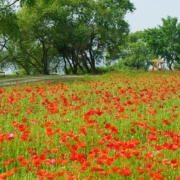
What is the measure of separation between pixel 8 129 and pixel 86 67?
40176 millimetres

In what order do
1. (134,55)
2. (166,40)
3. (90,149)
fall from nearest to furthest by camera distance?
(90,149)
(166,40)
(134,55)

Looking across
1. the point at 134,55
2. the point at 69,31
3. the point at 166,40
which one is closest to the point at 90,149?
the point at 69,31

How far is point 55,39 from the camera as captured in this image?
39719 mm

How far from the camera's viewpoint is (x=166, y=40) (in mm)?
61719

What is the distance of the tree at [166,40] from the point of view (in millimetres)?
61422

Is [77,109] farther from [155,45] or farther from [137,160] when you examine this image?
[155,45]

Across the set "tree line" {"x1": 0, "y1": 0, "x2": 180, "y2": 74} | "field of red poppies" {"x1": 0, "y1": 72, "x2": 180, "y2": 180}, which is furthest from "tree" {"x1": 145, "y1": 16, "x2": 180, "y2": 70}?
"field of red poppies" {"x1": 0, "y1": 72, "x2": 180, "y2": 180}

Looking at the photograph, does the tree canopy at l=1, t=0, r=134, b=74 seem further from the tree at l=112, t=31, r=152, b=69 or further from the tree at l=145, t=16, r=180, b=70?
the tree at l=112, t=31, r=152, b=69

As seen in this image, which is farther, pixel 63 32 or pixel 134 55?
pixel 134 55

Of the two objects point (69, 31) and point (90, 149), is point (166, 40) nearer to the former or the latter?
point (69, 31)

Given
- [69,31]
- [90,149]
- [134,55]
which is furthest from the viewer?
[134,55]

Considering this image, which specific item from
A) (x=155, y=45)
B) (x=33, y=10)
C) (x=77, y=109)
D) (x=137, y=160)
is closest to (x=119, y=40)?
(x=33, y=10)

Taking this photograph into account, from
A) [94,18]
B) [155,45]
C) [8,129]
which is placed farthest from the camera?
[155,45]

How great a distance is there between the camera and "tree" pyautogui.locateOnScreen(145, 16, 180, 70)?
6142cm
